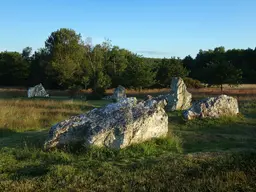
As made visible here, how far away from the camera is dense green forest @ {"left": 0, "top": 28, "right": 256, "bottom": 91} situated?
4409cm

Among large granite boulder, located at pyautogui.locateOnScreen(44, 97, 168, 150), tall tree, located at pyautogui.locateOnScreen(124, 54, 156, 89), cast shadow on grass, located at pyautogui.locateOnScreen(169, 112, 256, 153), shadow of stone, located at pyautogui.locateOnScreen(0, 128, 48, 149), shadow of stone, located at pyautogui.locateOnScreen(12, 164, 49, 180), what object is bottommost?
cast shadow on grass, located at pyautogui.locateOnScreen(169, 112, 256, 153)

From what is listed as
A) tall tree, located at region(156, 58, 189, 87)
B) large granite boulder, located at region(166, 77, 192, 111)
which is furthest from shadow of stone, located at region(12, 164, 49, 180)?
tall tree, located at region(156, 58, 189, 87)

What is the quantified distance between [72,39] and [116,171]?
63.7 metres

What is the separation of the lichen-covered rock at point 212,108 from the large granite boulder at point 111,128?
462cm

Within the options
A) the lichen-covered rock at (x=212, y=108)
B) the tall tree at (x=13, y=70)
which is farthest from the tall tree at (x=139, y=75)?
the tall tree at (x=13, y=70)

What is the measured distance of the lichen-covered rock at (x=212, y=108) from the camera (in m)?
15.4

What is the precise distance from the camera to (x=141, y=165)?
299 inches

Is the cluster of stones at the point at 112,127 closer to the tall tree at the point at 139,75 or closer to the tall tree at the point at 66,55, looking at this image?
the tall tree at the point at 139,75

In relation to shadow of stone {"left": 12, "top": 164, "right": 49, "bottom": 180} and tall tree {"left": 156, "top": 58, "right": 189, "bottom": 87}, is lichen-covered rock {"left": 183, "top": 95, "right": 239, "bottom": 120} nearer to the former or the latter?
shadow of stone {"left": 12, "top": 164, "right": 49, "bottom": 180}

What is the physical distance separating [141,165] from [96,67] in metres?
48.7

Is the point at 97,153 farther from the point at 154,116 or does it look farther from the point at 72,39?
the point at 72,39

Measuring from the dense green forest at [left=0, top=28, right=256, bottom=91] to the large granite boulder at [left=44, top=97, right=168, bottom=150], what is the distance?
29834 millimetres

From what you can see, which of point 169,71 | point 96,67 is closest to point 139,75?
point 169,71

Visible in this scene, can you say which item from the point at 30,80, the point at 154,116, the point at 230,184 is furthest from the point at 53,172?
the point at 30,80
